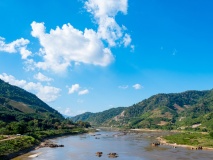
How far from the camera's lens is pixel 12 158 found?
264ft

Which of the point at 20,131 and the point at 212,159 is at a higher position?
the point at 20,131

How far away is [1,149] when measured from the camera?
3248 inches

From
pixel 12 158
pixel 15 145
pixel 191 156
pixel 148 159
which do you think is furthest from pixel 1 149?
pixel 191 156

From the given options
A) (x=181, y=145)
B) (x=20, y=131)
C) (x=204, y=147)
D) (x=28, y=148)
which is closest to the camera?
(x=28, y=148)

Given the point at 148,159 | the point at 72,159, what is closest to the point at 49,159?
the point at 72,159

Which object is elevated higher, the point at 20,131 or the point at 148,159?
the point at 20,131

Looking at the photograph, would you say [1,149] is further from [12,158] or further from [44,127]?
[44,127]

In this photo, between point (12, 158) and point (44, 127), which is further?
point (44, 127)

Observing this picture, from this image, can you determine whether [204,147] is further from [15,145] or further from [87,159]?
[15,145]

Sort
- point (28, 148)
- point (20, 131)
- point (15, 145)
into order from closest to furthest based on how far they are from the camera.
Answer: point (15, 145), point (28, 148), point (20, 131)

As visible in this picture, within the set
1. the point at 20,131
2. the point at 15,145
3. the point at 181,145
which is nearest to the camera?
the point at 15,145

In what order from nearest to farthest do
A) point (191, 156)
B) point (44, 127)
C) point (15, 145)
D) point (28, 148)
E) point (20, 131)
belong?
point (191, 156), point (15, 145), point (28, 148), point (20, 131), point (44, 127)

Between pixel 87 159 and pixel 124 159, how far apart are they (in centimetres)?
1020

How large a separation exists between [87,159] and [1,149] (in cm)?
2392
